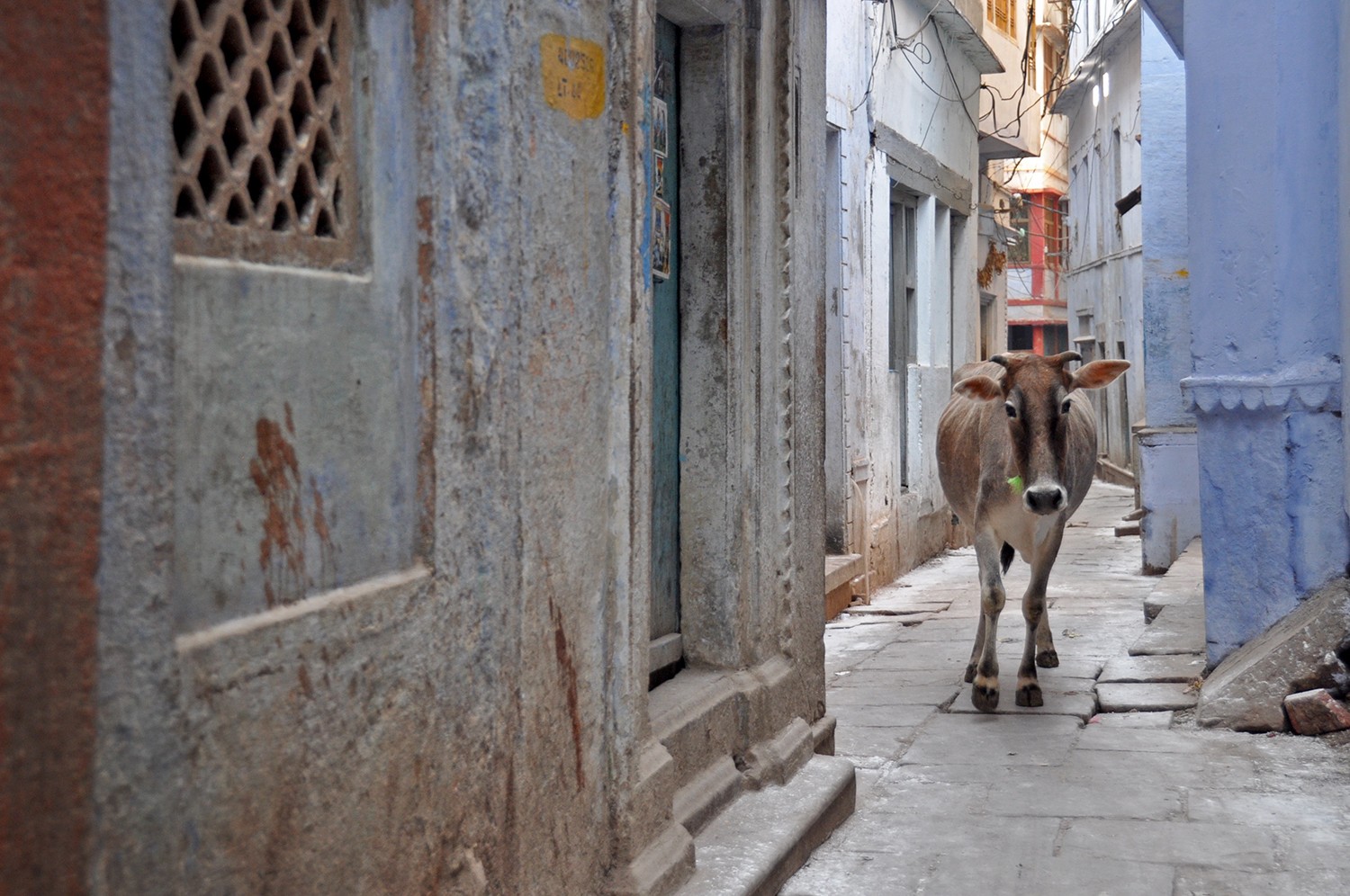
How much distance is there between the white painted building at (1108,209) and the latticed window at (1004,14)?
1.25 metres

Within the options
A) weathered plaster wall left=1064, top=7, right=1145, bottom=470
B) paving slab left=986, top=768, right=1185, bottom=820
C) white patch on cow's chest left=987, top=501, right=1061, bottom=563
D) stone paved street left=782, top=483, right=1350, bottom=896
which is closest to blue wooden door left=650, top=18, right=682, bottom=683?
stone paved street left=782, top=483, right=1350, bottom=896

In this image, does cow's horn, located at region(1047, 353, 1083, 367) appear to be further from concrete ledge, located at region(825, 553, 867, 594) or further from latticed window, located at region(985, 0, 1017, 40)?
latticed window, located at region(985, 0, 1017, 40)

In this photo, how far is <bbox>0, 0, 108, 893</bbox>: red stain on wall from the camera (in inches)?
68.2

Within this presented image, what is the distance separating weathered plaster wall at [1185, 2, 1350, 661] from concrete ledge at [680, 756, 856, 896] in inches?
104

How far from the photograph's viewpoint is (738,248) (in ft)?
16.0

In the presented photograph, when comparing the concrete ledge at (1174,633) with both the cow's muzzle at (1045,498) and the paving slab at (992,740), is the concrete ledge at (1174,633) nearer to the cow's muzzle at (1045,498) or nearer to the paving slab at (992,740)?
the paving slab at (992,740)

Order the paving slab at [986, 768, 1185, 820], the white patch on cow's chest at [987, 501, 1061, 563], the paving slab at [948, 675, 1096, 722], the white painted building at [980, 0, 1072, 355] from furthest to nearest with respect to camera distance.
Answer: the white painted building at [980, 0, 1072, 355]
the white patch on cow's chest at [987, 501, 1061, 563]
the paving slab at [948, 675, 1096, 722]
the paving slab at [986, 768, 1185, 820]

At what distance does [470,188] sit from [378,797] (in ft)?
3.82

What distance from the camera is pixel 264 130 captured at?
7.64ft

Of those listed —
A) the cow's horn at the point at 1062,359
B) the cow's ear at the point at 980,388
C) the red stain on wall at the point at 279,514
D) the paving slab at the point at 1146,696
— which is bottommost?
the paving slab at the point at 1146,696

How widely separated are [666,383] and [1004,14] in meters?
17.6

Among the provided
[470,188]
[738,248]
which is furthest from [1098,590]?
[470,188]

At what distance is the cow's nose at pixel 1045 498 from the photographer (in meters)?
6.73

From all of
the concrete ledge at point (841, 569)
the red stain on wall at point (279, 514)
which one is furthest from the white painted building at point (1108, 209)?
the red stain on wall at point (279, 514)
